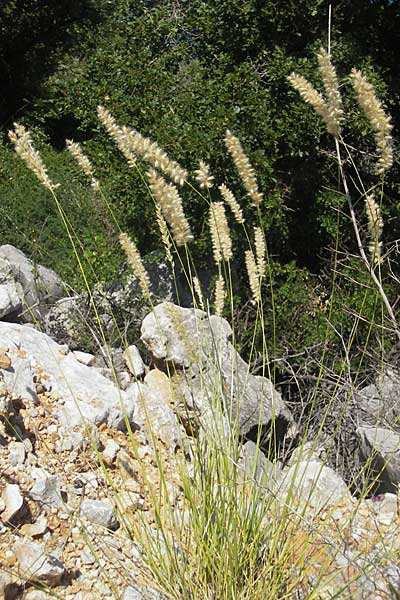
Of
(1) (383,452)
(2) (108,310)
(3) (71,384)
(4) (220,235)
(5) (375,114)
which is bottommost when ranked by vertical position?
(1) (383,452)

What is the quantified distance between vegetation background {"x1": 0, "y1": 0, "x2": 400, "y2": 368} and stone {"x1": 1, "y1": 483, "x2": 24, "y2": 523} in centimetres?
264

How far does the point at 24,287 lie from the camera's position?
4.73 metres

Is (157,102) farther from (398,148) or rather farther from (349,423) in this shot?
(349,423)

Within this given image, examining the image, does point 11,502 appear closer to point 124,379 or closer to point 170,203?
point 170,203

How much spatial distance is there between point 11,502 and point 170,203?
1290mm

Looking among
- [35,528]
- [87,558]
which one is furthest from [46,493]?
[87,558]

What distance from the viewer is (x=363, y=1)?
19.8ft

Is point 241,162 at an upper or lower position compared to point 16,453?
upper

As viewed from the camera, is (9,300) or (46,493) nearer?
(46,493)

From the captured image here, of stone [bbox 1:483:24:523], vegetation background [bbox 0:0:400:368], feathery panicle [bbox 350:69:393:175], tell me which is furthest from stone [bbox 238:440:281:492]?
vegetation background [bbox 0:0:400:368]

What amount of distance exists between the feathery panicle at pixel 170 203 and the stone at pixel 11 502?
1183mm

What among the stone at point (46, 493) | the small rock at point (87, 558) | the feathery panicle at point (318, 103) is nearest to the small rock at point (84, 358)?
the stone at point (46, 493)

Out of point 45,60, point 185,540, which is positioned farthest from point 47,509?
point 45,60

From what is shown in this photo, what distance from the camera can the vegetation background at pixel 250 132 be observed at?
515 centimetres
